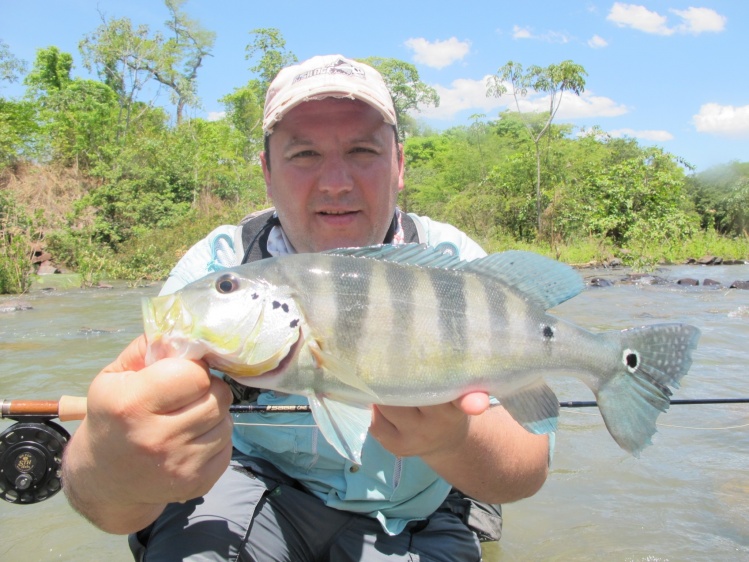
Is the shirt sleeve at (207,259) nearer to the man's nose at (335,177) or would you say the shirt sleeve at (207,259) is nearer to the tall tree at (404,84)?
the man's nose at (335,177)

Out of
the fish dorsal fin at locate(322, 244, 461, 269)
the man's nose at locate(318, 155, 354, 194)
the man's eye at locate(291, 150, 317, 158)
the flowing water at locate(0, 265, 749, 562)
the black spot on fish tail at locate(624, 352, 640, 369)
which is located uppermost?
the man's eye at locate(291, 150, 317, 158)

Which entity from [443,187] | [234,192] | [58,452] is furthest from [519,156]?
[58,452]

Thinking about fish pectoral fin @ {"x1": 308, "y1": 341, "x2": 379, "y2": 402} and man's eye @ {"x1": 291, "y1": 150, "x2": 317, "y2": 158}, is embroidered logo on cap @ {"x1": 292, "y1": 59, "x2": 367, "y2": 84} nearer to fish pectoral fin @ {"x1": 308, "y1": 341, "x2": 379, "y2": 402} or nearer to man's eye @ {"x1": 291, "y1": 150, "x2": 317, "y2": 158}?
man's eye @ {"x1": 291, "y1": 150, "x2": 317, "y2": 158}

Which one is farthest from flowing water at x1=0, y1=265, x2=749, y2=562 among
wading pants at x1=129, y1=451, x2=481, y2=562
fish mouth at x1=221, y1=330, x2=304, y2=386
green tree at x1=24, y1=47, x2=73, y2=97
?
green tree at x1=24, y1=47, x2=73, y2=97

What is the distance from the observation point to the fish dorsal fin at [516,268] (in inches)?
76.7

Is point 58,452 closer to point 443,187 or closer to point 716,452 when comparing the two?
point 716,452

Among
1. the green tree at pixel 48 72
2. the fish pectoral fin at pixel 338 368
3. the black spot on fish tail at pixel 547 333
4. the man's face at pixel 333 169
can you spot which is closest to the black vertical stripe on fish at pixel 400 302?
the fish pectoral fin at pixel 338 368

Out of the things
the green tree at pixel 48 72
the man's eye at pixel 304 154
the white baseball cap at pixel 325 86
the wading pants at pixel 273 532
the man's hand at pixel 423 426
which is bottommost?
the wading pants at pixel 273 532

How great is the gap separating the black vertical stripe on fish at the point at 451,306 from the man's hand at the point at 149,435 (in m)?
0.66

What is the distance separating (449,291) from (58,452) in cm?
184

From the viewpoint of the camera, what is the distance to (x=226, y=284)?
1721 mm

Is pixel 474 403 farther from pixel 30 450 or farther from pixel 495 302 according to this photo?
pixel 30 450

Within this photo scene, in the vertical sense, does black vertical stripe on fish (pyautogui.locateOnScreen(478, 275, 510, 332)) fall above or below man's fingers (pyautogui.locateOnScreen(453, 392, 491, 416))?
above

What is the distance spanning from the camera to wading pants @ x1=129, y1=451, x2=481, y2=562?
2.23 m
